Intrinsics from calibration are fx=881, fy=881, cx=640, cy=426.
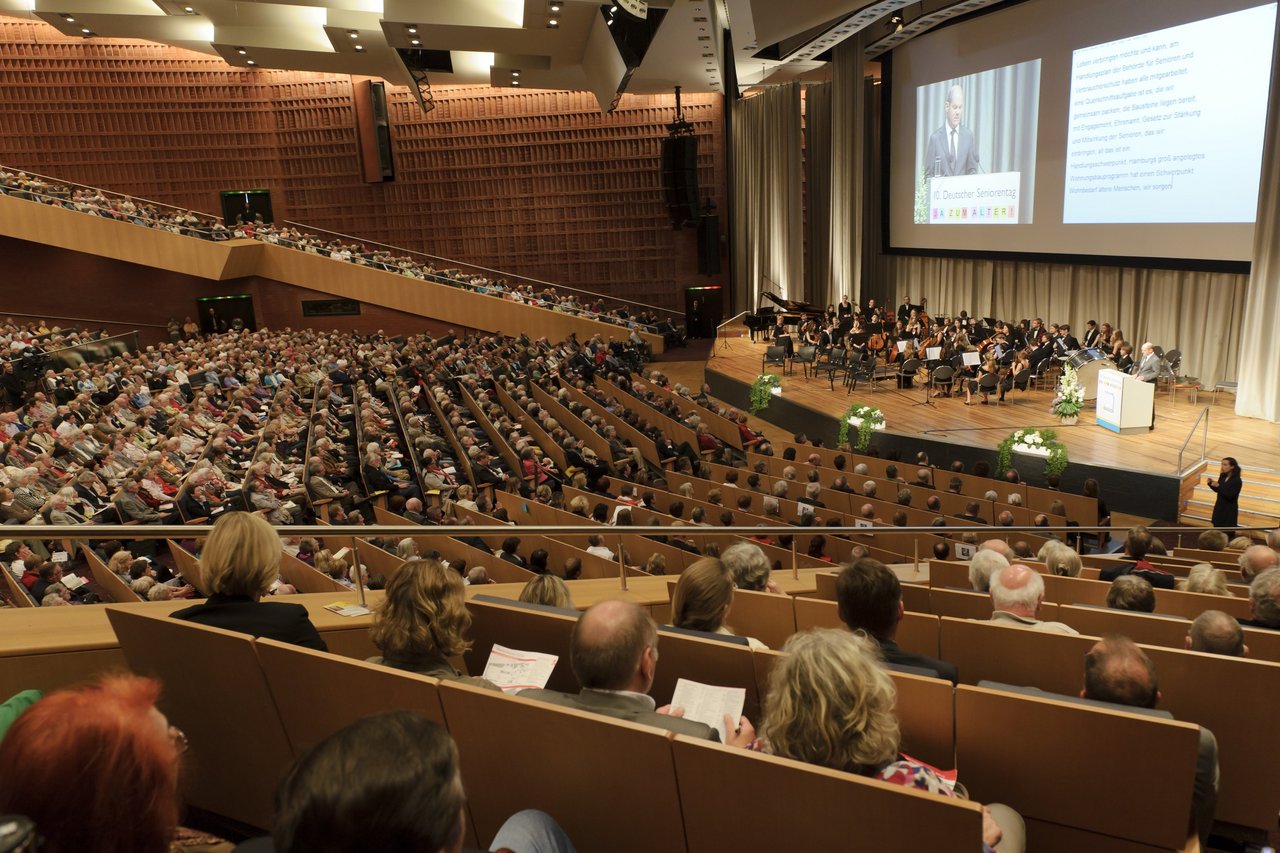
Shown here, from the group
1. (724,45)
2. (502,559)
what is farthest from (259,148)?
(502,559)

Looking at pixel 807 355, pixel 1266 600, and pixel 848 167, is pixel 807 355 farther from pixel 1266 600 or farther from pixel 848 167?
pixel 1266 600

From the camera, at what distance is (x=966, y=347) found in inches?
521

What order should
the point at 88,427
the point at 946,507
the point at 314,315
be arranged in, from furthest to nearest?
the point at 314,315 → the point at 88,427 → the point at 946,507

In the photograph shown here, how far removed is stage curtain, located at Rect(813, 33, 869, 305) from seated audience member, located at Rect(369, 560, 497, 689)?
1797 cm

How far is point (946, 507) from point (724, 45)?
14358mm

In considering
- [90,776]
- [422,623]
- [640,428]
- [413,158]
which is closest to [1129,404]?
[640,428]

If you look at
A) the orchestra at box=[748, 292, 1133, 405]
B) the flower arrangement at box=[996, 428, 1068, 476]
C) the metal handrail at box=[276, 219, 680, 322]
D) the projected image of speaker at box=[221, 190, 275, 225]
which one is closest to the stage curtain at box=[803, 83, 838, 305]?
the metal handrail at box=[276, 219, 680, 322]

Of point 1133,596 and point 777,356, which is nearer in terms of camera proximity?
point 1133,596

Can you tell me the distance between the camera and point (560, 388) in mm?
13820

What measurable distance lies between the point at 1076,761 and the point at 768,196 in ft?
70.3

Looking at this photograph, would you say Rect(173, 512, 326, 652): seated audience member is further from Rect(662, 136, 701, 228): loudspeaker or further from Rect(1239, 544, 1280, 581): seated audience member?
Rect(662, 136, 701, 228): loudspeaker

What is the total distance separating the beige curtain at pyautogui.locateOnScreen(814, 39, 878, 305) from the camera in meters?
18.3

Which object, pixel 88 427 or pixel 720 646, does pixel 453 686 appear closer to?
pixel 720 646

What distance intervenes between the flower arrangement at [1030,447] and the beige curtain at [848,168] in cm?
932
